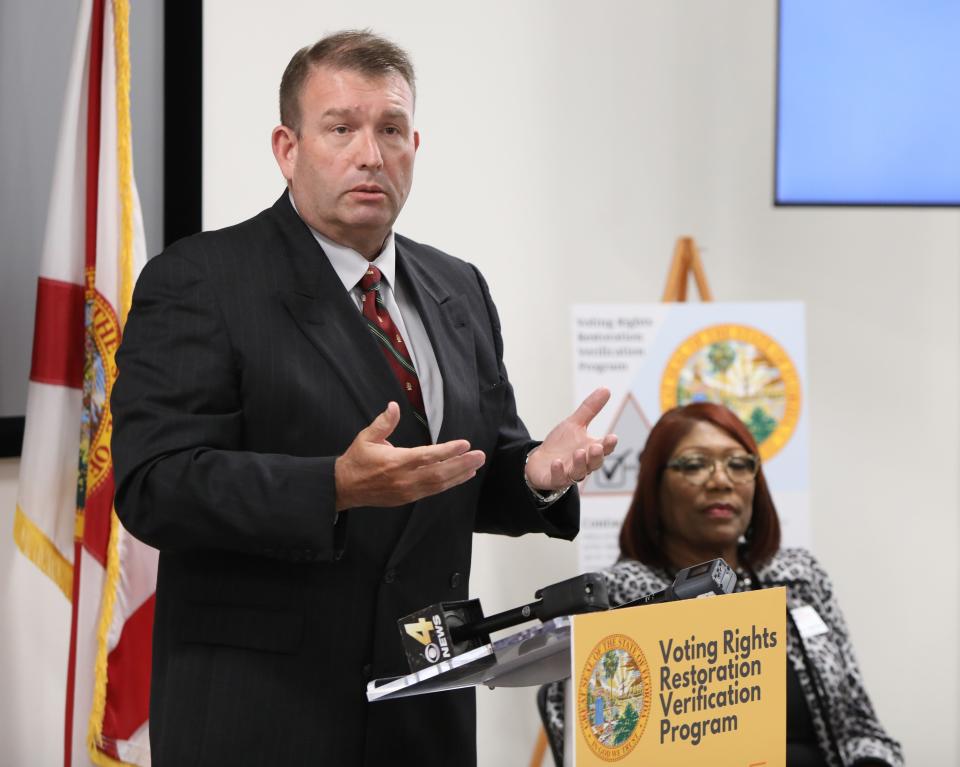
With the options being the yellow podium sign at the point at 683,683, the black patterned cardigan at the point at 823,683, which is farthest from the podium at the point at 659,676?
the black patterned cardigan at the point at 823,683

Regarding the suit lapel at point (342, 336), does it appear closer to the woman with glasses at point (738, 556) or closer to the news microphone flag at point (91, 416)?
the news microphone flag at point (91, 416)

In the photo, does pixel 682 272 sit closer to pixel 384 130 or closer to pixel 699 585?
pixel 384 130

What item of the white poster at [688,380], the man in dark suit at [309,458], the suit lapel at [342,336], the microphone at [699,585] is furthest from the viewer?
the white poster at [688,380]

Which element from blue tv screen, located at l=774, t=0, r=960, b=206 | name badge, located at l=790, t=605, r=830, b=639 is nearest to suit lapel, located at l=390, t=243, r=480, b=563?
name badge, located at l=790, t=605, r=830, b=639

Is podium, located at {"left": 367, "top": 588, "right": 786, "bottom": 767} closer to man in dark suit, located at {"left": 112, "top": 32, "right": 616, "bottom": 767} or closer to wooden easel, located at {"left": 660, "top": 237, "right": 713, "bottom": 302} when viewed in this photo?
man in dark suit, located at {"left": 112, "top": 32, "right": 616, "bottom": 767}

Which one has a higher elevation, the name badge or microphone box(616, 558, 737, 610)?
microphone box(616, 558, 737, 610)

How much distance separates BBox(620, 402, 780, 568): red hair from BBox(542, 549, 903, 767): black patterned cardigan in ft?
0.16

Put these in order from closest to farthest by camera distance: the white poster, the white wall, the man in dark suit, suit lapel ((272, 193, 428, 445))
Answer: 1. the man in dark suit
2. suit lapel ((272, 193, 428, 445))
3. the white poster
4. the white wall

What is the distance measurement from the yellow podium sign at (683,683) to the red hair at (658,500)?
1.49 metres

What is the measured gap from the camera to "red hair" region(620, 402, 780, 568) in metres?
2.87

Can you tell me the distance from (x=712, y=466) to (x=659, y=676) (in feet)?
5.43

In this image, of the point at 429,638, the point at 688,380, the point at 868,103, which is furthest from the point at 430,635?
the point at 868,103

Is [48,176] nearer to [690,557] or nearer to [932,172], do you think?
[690,557]

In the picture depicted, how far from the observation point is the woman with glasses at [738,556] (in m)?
2.71
